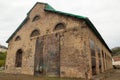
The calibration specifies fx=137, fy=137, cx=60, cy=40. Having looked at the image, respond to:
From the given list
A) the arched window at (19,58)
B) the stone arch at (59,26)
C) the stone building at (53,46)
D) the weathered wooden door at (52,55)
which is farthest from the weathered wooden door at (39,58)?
the arched window at (19,58)

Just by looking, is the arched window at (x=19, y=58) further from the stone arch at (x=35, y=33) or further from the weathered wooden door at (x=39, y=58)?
the weathered wooden door at (x=39, y=58)

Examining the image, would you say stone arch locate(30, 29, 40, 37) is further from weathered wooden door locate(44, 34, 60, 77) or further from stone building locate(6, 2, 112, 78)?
weathered wooden door locate(44, 34, 60, 77)

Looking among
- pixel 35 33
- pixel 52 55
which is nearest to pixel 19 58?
pixel 35 33

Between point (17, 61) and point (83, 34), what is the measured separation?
10.5 meters

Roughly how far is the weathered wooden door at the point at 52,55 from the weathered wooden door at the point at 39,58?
0.73 m

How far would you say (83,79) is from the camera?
11.7m

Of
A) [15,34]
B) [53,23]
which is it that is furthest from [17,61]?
[53,23]

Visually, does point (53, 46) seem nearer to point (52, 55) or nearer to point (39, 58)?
point (52, 55)

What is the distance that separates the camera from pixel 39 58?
15594 mm

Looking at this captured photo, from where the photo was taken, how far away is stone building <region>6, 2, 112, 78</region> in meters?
12.7

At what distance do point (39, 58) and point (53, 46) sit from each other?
238 cm

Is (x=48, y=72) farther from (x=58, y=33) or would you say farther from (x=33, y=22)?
(x=33, y=22)

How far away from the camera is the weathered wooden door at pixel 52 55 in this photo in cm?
1388

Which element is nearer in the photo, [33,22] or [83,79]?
[83,79]
